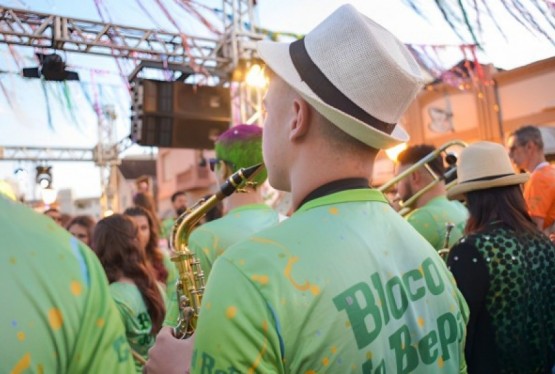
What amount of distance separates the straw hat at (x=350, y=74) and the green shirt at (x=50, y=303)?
66 cm

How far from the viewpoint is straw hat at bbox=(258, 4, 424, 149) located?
48.1 inches

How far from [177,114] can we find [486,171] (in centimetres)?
693

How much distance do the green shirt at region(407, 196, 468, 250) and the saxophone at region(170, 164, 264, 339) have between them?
181cm

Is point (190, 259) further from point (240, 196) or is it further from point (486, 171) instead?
point (486, 171)

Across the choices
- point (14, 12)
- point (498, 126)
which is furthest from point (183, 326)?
point (498, 126)

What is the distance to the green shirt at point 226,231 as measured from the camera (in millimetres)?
2354

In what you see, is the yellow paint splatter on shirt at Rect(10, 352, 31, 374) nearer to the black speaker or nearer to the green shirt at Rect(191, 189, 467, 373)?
the green shirt at Rect(191, 189, 467, 373)

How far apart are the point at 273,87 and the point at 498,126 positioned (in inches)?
488

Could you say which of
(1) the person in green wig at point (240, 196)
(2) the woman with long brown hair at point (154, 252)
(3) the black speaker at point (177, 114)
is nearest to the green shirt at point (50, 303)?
(1) the person in green wig at point (240, 196)

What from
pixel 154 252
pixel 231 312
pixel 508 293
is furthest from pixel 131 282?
pixel 231 312

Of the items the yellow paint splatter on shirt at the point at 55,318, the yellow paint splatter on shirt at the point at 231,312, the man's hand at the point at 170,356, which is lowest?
the man's hand at the point at 170,356

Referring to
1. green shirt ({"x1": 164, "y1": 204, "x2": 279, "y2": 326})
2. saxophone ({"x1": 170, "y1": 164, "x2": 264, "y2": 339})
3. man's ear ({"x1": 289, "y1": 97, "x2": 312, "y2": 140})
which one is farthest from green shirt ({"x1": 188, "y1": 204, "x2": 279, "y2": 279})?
man's ear ({"x1": 289, "y1": 97, "x2": 312, "y2": 140})

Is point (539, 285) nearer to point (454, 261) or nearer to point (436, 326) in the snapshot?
point (454, 261)

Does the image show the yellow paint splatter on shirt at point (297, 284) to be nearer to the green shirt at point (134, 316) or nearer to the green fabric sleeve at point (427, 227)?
the green shirt at point (134, 316)
